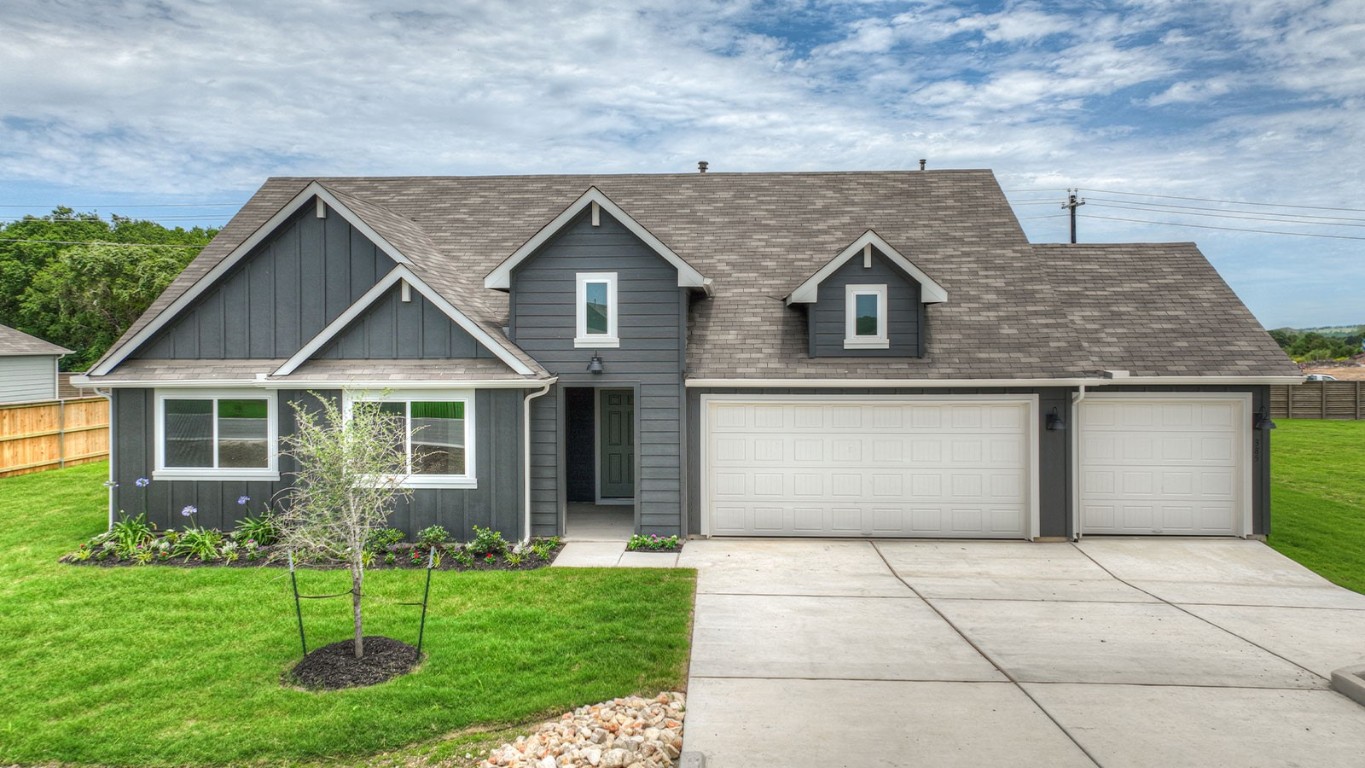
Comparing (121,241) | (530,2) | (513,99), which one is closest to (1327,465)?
(530,2)

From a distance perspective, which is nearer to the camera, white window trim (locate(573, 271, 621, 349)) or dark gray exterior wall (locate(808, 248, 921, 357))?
white window trim (locate(573, 271, 621, 349))

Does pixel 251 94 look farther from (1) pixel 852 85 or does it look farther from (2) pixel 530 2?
(1) pixel 852 85

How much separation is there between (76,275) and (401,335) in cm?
4428

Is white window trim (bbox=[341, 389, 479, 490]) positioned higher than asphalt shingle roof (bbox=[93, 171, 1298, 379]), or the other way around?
asphalt shingle roof (bbox=[93, 171, 1298, 379])

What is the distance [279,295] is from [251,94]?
36.3 ft

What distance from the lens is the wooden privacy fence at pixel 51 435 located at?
1570cm

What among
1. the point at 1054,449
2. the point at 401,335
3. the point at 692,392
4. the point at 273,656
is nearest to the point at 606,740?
the point at 273,656

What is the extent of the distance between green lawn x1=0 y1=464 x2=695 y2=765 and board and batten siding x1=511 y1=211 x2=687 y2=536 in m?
1.95

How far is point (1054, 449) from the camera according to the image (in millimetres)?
10898

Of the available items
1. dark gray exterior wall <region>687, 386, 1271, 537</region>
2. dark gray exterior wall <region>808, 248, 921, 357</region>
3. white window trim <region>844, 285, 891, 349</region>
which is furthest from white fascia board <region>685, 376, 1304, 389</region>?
white window trim <region>844, 285, 891, 349</region>

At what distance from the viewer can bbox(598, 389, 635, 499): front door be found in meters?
13.6

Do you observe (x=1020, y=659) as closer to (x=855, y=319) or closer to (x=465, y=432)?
(x=855, y=319)

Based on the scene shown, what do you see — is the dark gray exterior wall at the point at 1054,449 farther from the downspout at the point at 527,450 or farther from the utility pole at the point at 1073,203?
the utility pole at the point at 1073,203

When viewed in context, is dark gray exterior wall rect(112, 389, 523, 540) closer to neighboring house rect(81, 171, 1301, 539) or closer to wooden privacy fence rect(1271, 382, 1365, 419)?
neighboring house rect(81, 171, 1301, 539)
